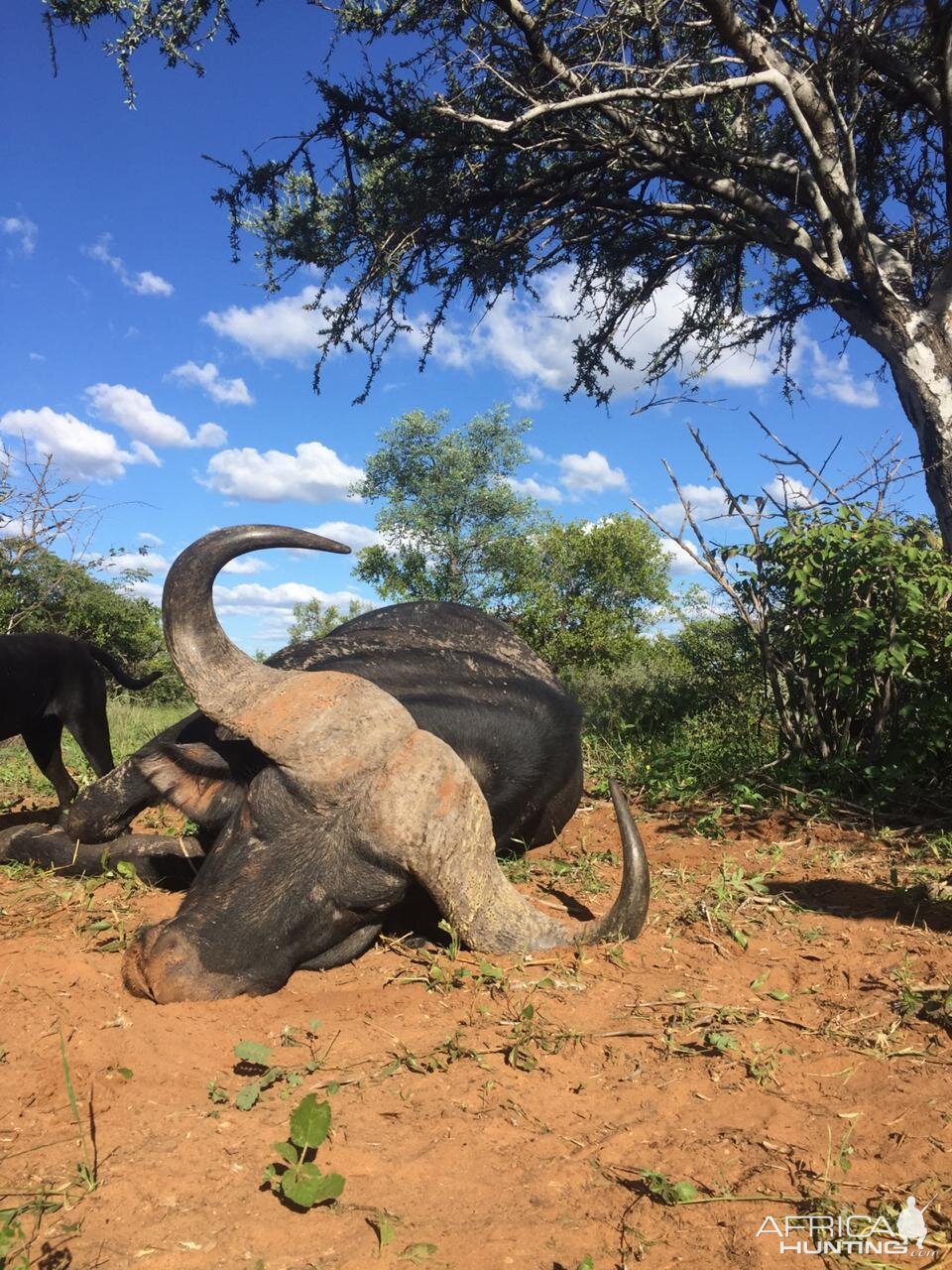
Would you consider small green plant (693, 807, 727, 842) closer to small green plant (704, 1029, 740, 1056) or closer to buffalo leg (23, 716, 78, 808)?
small green plant (704, 1029, 740, 1056)

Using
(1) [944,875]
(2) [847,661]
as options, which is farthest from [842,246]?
(1) [944,875]

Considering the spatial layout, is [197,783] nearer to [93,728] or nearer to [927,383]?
[93,728]

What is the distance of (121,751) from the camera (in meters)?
8.71

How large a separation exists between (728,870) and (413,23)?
29.1ft

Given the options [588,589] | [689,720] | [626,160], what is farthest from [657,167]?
[588,589]

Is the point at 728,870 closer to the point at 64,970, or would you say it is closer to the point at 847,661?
the point at 847,661

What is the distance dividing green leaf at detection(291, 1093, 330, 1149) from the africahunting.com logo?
108cm

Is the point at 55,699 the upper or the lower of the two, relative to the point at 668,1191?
upper

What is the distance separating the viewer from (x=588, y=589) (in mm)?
19438

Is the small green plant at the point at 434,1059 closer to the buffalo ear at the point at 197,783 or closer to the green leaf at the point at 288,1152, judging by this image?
the green leaf at the point at 288,1152

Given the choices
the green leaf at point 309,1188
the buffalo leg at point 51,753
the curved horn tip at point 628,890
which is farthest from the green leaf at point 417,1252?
the buffalo leg at point 51,753

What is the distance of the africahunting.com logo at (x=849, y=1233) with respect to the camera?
200 cm

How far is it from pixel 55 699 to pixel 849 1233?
18.3 feet

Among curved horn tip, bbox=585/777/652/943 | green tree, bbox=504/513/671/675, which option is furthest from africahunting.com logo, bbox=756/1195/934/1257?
green tree, bbox=504/513/671/675
